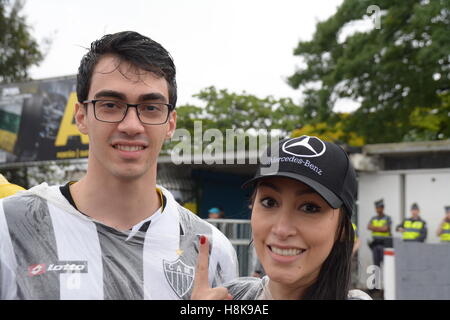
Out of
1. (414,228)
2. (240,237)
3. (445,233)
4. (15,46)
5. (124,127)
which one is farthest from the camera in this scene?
(15,46)

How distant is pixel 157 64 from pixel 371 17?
1844 cm

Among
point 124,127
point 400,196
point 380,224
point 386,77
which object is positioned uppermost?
point 386,77

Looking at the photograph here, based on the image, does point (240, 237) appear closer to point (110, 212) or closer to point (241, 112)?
point (110, 212)

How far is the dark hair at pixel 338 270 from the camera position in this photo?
187cm

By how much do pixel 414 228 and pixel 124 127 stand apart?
1051cm

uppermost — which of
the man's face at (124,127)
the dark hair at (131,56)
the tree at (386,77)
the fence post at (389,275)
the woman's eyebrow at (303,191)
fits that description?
the tree at (386,77)

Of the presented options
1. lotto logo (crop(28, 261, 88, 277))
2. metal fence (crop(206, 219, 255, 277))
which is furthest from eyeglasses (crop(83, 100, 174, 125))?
metal fence (crop(206, 219, 255, 277))

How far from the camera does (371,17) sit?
64.5 ft

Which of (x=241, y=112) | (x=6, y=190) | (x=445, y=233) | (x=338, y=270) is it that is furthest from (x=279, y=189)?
(x=241, y=112)

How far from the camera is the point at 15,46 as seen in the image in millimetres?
19203

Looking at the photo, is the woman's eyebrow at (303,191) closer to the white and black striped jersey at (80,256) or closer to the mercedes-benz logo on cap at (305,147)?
the mercedes-benz logo on cap at (305,147)

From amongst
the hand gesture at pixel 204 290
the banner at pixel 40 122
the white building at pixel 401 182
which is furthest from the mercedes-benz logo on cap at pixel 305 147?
the banner at pixel 40 122

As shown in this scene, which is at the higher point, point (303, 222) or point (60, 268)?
point (303, 222)
